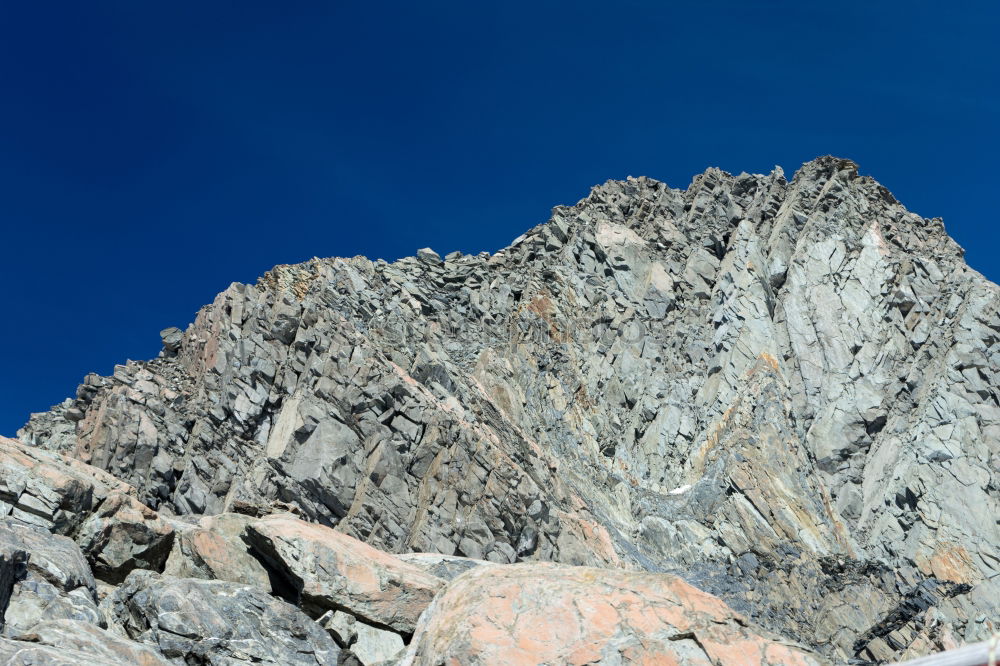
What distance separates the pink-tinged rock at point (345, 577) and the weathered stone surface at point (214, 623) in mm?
986

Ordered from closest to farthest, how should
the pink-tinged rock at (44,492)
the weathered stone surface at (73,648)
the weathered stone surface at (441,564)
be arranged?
the weathered stone surface at (73,648)
the pink-tinged rock at (44,492)
the weathered stone surface at (441,564)

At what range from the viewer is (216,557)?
85.7 ft

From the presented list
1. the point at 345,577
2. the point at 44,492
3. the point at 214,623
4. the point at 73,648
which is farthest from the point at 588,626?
the point at 44,492

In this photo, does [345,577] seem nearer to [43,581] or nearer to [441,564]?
[441,564]

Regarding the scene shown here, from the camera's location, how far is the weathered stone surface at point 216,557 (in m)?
25.7

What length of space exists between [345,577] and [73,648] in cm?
738

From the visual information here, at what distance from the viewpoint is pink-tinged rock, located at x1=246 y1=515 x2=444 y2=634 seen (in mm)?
23484

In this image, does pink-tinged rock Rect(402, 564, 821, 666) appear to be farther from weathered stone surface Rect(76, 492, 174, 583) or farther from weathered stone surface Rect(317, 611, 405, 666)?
weathered stone surface Rect(76, 492, 174, 583)

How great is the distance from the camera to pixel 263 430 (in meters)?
50.6

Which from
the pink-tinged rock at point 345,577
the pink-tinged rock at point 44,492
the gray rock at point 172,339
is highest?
the gray rock at point 172,339

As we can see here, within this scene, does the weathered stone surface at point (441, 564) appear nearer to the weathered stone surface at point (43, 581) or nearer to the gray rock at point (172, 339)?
the weathered stone surface at point (43, 581)

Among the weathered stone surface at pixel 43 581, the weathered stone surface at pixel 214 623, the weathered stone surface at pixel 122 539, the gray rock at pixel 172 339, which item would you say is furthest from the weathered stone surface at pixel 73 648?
the gray rock at pixel 172 339

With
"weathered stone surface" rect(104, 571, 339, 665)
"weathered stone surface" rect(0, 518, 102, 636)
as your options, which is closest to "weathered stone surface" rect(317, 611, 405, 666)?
"weathered stone surface" rect(104, 571, 339, 665)

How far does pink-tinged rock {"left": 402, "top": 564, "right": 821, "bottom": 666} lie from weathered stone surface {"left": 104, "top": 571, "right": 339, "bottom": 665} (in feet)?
13.7
